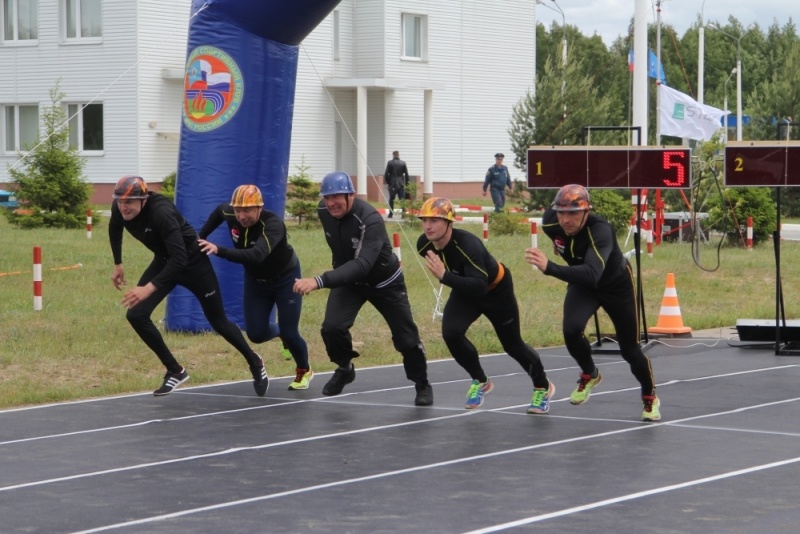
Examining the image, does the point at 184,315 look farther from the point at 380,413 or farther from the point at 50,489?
the point at 50,489

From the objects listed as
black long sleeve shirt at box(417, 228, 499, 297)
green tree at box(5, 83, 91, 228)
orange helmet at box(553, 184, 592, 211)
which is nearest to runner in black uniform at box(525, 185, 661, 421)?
orange helmet at box(553, 184, 592, 211)

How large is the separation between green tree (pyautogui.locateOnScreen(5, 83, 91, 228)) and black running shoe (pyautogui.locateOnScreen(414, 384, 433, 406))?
21.6m

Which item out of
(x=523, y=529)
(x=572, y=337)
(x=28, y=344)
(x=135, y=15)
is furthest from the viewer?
(x=135, y=15)

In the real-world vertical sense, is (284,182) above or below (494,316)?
above

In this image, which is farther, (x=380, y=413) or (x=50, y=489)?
(x=380, y=413)

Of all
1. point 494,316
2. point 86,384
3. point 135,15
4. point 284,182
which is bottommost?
point 86,384

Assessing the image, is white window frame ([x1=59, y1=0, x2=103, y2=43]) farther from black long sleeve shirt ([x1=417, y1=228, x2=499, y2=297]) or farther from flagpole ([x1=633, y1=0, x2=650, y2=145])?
black long sleeve shirt ([x1=417, y1=228, x2=499, y2=297])

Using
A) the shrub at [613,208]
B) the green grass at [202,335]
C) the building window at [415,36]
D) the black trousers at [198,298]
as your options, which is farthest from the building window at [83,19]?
the black trousers at [198,298]

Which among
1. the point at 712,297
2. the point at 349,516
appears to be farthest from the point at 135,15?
the point at 349,516

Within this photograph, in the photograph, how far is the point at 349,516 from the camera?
7816mm

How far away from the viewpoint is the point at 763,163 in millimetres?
15234

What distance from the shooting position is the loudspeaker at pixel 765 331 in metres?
16.1

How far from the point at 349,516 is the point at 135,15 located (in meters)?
36.0

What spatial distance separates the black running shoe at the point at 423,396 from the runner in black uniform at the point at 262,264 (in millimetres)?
1297
